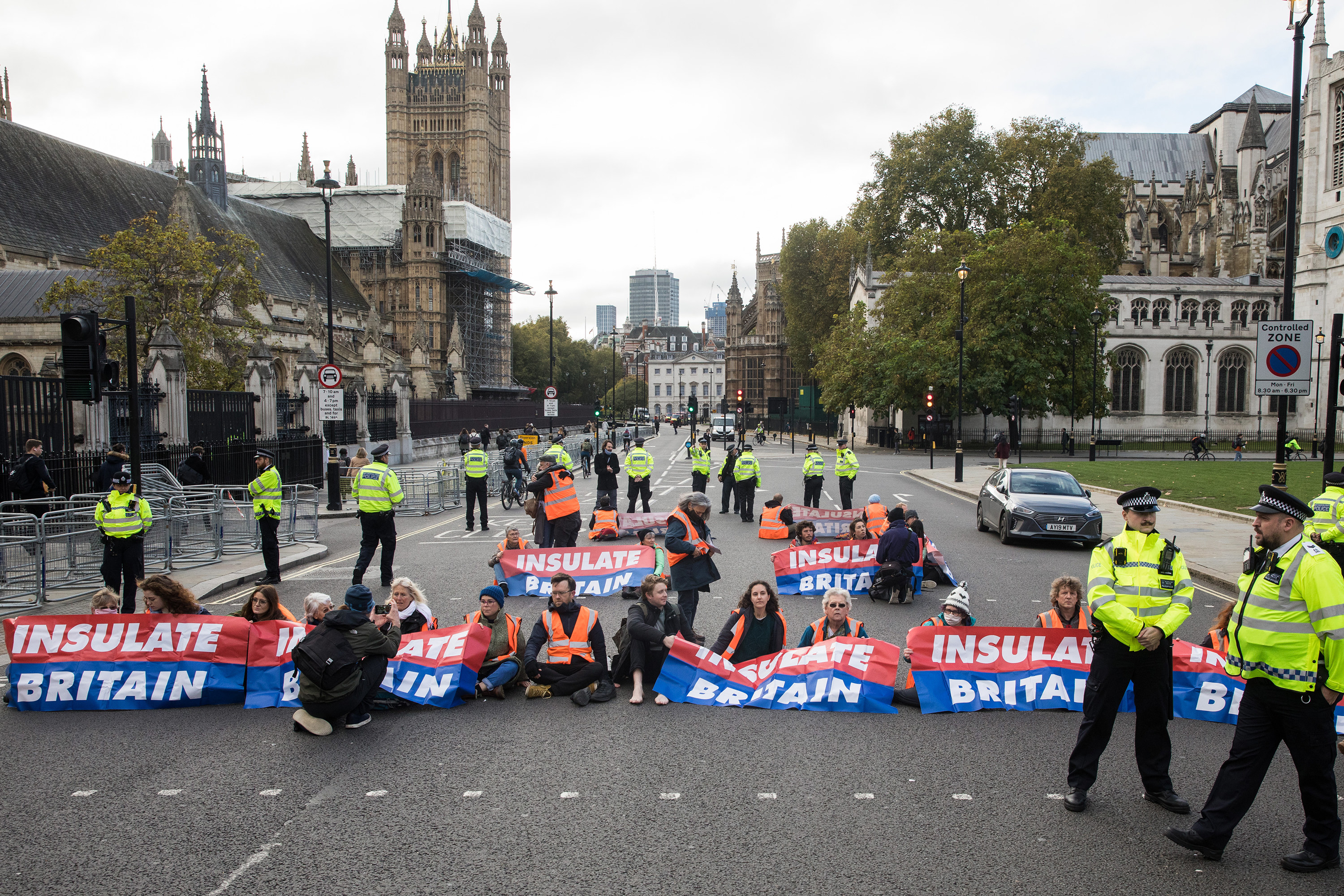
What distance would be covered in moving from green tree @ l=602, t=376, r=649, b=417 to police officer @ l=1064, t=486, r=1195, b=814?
120224 mm

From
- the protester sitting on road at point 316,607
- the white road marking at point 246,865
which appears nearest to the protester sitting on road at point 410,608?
the protester sitting on road at point 316,607

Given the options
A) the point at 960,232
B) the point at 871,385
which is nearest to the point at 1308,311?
the point at 960,232

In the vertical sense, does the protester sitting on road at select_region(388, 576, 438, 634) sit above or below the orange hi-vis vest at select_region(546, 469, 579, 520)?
below

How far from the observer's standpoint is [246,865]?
454 centimetres

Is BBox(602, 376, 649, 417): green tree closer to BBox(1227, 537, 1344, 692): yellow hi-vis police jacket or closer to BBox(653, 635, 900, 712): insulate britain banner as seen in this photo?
BBox(653, 635, 900, 712): insulate britain banner

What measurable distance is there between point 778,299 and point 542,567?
96.8 meters

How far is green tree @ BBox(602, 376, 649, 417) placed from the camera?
13450 cm

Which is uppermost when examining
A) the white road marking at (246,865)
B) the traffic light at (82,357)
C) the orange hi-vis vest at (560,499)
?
the traffic light at (82,357)

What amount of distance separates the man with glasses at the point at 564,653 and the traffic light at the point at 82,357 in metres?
6.58

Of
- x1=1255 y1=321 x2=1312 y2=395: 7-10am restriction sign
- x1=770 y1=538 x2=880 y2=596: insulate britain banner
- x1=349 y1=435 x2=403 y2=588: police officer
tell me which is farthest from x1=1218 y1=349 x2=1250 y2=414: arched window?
x1=349 y1=435 x2=403 y2=588: police officer

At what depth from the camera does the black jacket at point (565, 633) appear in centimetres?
726

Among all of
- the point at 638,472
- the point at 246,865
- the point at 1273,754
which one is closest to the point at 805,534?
the point at 638,472

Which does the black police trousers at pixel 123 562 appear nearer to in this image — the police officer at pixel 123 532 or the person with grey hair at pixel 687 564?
the police officer at pixel 123 532

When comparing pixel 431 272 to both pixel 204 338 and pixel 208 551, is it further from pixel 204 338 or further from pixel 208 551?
pixel 208 551
